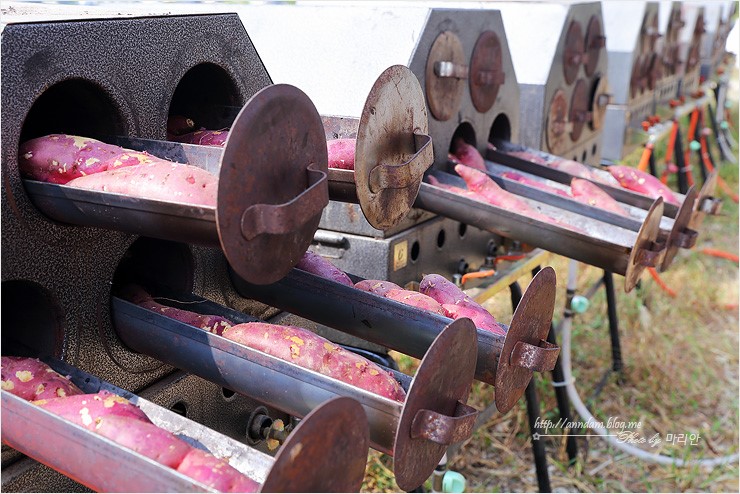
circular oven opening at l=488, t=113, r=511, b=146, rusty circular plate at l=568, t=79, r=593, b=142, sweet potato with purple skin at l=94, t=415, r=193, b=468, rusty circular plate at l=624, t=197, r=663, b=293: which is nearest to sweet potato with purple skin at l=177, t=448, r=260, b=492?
sweet potato with purple skin at l=94, t=415, r=193, b=468

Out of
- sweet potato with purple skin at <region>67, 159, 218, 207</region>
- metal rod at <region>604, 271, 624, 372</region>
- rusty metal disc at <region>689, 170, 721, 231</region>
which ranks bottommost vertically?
metal rod at <region>604, 271, 624, 372</region>

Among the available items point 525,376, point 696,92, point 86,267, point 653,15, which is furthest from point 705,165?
point 86,267

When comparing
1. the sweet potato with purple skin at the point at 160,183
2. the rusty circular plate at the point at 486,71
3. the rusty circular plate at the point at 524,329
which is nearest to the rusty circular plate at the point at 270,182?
the sweet potato with purple skin at the point at 160,183

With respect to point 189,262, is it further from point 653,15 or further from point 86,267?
point 653,15

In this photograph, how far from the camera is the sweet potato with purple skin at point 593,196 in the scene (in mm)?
2266

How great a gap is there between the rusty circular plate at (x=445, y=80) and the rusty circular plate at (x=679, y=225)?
0.73 m

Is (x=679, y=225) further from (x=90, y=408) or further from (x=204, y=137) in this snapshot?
(x=90, y=408)

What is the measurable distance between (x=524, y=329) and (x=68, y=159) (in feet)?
2.68

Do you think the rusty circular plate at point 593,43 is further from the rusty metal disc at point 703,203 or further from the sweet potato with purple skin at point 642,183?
the rusty metal disc at point 703,203

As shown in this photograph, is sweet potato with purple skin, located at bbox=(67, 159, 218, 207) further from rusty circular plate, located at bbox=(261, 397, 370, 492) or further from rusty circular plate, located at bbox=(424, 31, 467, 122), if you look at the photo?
rusty circular plate, located at bbox=(424, 31, 467, 122)

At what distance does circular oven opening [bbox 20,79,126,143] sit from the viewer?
1337 mm

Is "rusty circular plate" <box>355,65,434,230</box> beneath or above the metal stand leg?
above

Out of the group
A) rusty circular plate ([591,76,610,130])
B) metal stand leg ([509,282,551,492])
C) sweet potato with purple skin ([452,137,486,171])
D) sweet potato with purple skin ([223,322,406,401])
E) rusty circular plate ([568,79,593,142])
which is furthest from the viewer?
rusty circular plate ([591,76,610,130])

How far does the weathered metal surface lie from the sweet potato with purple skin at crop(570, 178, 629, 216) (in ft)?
3.33
